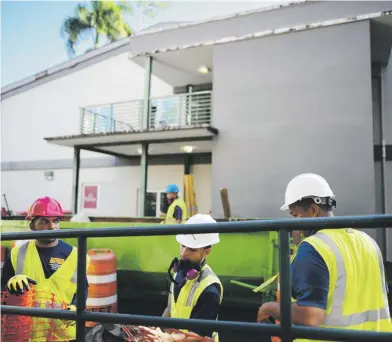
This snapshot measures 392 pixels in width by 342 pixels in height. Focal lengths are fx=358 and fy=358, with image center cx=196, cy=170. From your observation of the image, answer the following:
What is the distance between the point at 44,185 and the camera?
18.0 m

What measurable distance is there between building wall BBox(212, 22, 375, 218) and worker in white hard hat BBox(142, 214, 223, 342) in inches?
307

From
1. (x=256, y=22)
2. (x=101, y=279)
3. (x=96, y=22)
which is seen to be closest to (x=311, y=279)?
(x=101, y=279)

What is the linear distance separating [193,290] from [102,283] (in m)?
3.34

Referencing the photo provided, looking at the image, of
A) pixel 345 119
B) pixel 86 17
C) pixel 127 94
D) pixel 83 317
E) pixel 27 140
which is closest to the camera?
pixel 83 317

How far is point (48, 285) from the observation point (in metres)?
2.72

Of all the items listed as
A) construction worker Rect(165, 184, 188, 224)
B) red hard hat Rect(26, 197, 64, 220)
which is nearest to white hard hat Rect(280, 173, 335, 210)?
red hard hat Rect(26, 197, 64, 220)

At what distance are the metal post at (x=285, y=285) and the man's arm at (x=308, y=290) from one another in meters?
0.25

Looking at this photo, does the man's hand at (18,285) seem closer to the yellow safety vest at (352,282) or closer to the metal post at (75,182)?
the yellow safety vest at (352,282)

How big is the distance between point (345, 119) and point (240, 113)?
299 cm

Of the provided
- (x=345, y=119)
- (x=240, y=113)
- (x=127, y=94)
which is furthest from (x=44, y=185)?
(x=345, y=119)

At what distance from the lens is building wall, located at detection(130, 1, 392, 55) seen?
9977mm

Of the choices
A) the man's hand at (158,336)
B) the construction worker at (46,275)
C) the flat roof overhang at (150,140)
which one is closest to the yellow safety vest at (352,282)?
the man's hand at (158,336)

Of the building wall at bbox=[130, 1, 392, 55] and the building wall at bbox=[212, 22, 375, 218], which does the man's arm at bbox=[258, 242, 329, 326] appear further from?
the building wall at bbox=[130, 1, 392, 55]

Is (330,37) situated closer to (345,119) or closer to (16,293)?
(345,119)
